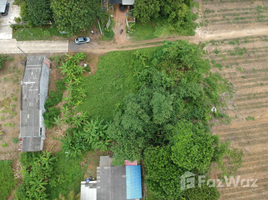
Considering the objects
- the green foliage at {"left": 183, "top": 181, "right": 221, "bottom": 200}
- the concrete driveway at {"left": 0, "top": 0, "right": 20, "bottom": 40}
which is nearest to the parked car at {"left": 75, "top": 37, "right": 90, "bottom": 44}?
the concrete driveway at {"left": 0, "top": 0, "right": 20, "bottom": 40}

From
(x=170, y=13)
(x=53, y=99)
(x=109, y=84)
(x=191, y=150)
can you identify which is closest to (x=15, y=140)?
(x=53, y=99)

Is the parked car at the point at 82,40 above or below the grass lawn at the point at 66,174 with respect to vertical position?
above

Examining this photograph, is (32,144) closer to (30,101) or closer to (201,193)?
(30,101)

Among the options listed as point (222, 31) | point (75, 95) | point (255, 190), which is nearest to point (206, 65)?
point (222, 31)

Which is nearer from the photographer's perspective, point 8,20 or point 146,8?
point 146,8

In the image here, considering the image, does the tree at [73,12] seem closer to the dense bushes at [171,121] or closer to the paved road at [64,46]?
the paved road at [64,46]

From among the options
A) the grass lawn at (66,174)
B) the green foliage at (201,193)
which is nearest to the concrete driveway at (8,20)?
the grass lawn at (66,174)

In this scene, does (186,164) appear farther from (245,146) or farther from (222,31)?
(222,31)
